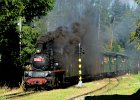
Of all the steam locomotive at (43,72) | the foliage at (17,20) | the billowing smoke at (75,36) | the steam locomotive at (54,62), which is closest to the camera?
the foliage at (17,20)

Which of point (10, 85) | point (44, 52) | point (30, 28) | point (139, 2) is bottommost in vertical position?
point (10, 85)

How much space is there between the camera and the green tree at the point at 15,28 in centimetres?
2417

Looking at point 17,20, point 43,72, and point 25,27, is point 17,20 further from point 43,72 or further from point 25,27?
point 25,27

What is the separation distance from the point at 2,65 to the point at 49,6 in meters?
6.63

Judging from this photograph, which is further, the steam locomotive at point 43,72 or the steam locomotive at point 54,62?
the steam locomotive at point 54,62

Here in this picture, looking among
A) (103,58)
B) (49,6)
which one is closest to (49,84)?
(49,6)

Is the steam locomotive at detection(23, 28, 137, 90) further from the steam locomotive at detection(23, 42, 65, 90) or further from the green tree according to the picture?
the green tree

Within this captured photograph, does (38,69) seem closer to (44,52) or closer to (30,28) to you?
(44,52)

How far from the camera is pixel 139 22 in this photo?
121 ft

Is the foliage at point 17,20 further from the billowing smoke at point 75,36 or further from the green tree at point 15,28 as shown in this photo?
the billowing smoke at point 75,36

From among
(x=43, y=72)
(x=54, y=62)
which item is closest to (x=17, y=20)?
(x=43, y=72)

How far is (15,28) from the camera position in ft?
95.6

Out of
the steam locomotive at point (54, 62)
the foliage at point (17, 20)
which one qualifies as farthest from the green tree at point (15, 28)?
the steam locomotive at point (54, 62)

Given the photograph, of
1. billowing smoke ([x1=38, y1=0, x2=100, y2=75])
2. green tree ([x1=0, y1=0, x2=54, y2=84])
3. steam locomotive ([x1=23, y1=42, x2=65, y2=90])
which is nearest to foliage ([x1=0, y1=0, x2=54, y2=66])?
green tree ([x1=0, y1=0, x2=54, y2=84])
